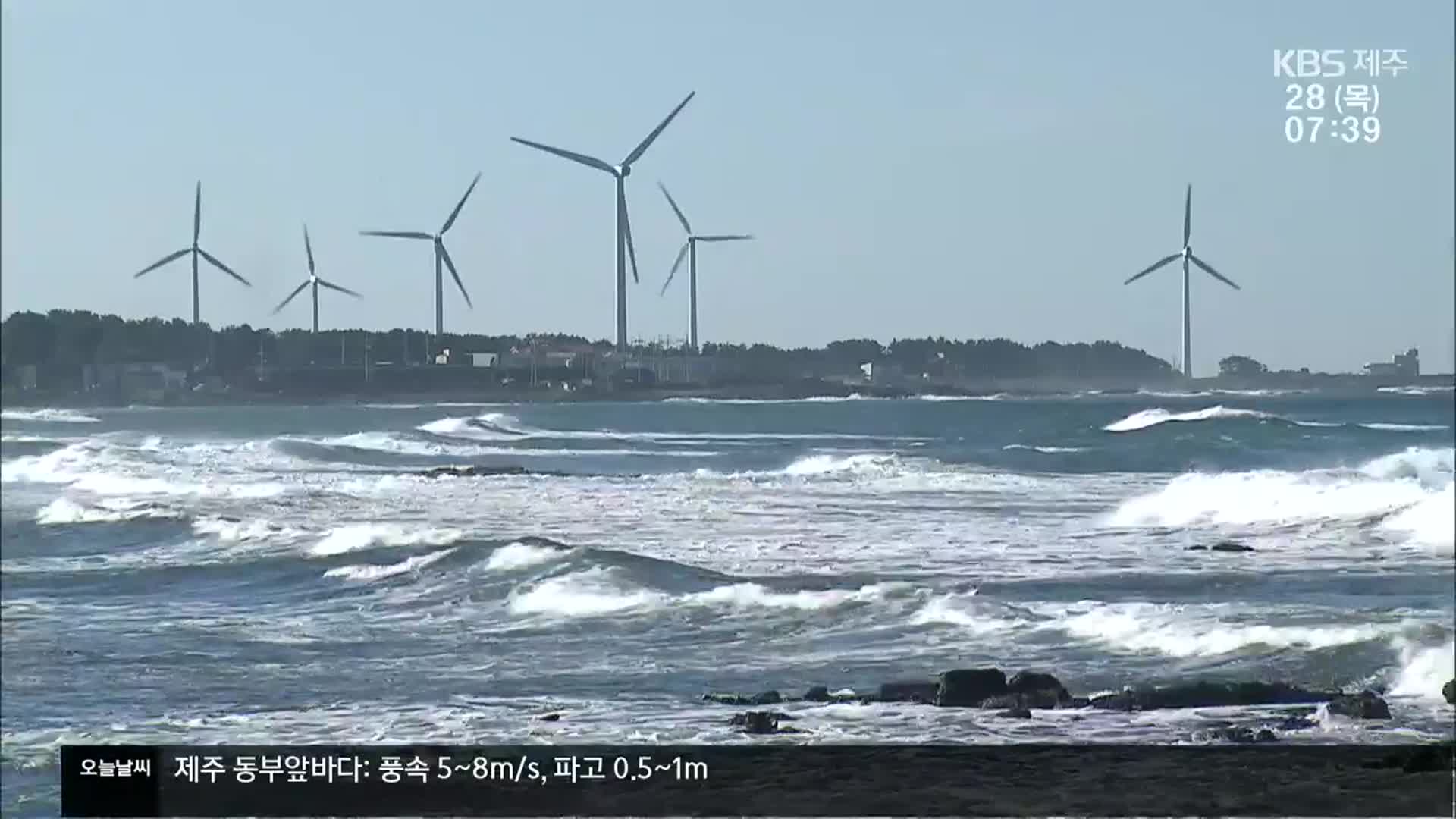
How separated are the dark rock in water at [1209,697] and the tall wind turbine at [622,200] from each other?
1632 millimetres

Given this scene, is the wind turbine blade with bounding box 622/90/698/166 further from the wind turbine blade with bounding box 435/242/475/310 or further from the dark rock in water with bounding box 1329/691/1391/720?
the dark rock in water with bounding box 1329/691/1391/720

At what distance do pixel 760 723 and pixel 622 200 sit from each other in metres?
1.47

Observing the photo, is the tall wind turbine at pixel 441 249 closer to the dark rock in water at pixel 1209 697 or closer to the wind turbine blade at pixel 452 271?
the wind turbine blade at pixel 452 271

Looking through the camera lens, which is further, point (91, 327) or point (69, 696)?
point (91, 327)

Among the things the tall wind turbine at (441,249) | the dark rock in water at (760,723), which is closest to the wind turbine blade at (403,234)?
the tall wind turbine at (441,249)

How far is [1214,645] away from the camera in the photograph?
16.6 ft

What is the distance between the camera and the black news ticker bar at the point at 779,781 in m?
4.45

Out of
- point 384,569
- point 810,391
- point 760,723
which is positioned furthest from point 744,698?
point 384,569

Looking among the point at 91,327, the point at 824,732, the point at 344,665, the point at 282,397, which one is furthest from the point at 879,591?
the point at 91,327

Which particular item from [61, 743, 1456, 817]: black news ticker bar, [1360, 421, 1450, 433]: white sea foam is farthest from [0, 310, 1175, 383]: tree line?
[61, 743, 1456, 817]: black news ticker bar

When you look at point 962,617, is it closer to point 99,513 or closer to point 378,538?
point 378,538

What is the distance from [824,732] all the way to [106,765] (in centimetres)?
169

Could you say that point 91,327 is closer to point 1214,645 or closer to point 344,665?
point 344,665

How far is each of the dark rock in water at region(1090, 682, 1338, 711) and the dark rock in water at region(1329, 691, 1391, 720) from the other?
0.12 ft
